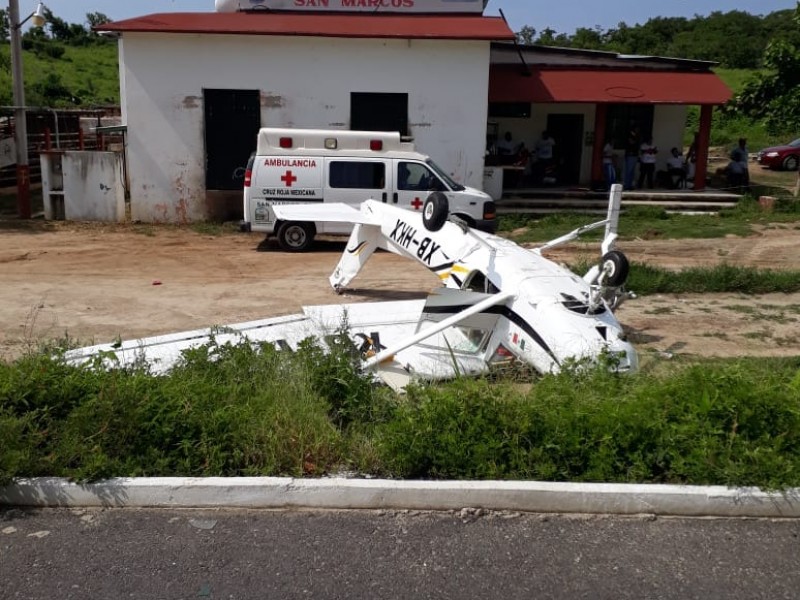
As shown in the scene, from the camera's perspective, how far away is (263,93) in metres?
20.2

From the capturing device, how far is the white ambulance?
53.3 feet

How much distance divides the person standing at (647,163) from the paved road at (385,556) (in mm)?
20311

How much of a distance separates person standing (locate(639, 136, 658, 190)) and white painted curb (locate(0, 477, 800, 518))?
66.2 ft

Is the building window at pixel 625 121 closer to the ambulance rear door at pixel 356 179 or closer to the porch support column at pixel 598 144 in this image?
the porch support column at pixel 598 144

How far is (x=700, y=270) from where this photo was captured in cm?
1334

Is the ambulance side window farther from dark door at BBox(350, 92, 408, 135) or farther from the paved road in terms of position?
the paved road

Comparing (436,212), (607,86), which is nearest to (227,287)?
(436,212)

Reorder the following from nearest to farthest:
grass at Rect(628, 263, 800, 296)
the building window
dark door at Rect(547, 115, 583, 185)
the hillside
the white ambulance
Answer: grass at Rect(628, 263, 800, 296) < the white ambulance < the building window < dark door at Rect(547, 115, 583, 185) < the hillside

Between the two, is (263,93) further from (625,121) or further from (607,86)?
(625,121)

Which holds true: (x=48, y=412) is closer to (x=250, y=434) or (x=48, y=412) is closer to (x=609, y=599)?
(x=250, y=434)

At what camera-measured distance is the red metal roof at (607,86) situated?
22.7 metres

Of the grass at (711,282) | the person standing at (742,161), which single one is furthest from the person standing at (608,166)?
the grass at (711,282)

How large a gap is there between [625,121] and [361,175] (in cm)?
1247

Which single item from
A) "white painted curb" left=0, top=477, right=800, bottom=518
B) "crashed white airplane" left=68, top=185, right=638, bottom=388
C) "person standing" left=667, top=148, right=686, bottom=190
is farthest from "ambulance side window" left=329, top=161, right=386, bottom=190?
"white painted curb" left=0, top=477, right=800, bottom=518
